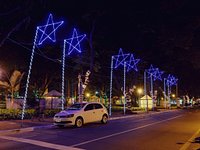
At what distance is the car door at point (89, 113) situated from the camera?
22.9 meters

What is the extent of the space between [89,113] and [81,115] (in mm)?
1032

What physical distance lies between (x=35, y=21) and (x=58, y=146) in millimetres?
24201

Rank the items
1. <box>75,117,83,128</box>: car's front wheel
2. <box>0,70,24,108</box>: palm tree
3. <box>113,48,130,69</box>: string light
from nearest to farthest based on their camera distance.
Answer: <box>75,117,83,128</box>: car's front wheel → <box>0,70,24,108</box>: palm tree → <box>113,48,130,69</box>: string light

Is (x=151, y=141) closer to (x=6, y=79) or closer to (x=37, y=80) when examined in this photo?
(x=6, y=79)

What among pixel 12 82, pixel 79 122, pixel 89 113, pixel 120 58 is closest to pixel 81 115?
pixel 79 122

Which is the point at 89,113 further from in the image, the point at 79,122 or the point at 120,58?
the point at 120,58

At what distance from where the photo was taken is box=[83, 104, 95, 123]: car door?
75.3 feet

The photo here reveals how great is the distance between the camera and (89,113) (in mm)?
23359

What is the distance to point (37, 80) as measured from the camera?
161 ft

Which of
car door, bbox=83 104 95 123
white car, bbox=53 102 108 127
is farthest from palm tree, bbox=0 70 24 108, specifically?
car door, bbox=83 104 95 123

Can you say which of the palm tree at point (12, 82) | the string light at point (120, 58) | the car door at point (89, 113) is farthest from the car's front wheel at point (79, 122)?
the string light at point (120, 58)

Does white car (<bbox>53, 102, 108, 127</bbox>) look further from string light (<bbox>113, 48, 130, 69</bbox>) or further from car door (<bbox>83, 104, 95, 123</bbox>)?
string light (<bbox>113, 48, 130, 69</bbox>)

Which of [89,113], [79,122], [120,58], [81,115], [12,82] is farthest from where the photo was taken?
[120,58]

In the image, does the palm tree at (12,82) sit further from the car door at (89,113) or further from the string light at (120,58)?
the car door at (89,113)
